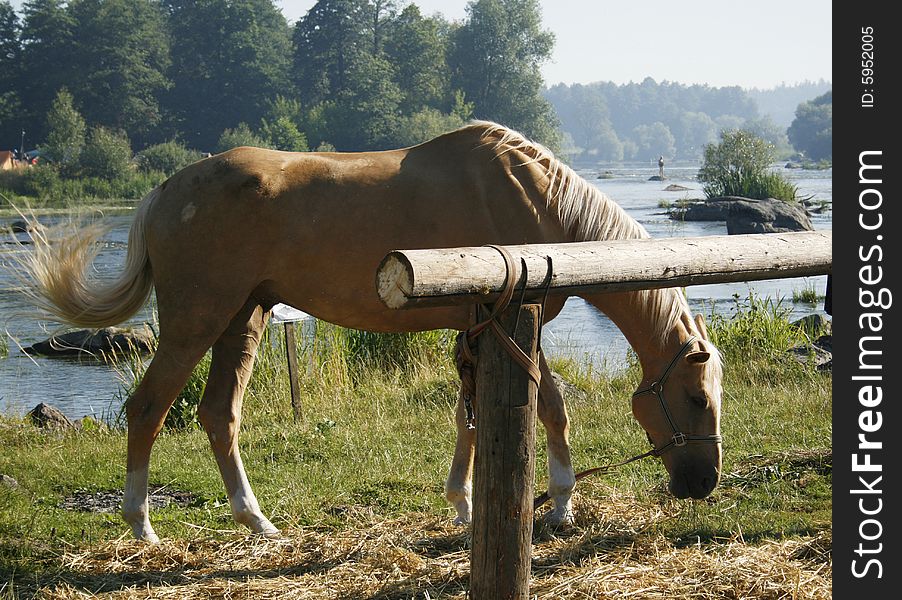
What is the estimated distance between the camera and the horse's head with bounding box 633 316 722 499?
3943mm

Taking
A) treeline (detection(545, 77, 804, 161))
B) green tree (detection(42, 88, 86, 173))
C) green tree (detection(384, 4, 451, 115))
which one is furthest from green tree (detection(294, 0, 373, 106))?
treeline (detection(545, 77, 804, 161))

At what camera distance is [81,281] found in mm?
4383

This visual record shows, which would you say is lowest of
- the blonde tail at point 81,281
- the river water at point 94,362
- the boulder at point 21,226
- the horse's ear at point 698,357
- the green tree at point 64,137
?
the river water at point 94,362

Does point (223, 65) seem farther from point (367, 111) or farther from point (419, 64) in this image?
point (367, 111)

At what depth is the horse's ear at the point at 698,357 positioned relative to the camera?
3.71 meters

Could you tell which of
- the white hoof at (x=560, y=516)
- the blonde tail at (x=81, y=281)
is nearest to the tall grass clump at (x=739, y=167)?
the white hoof at (x=560, y=516)

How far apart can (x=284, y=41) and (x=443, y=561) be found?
78.4 meters

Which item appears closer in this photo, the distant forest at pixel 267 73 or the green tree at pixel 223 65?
the distant forest at pixel 267 73

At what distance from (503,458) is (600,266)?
668mm

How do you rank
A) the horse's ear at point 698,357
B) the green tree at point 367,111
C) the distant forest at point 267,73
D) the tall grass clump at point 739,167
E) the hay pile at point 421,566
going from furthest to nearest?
the distant forest at point 267,73 < the green tree at point 367,111 < the tall grass clump at point 739,167 < the horse's ear at point 698,357 < the hay pile at point 421,566

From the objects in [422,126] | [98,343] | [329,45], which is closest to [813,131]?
[329,45]

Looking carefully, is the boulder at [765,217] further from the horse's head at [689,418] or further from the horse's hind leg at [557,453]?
the horse's head at [689,418]

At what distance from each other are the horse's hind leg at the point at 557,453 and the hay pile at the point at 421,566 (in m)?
0.10

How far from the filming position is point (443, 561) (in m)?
3.79
